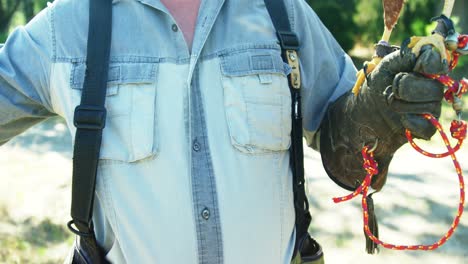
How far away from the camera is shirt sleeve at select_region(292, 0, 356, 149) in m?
2.07

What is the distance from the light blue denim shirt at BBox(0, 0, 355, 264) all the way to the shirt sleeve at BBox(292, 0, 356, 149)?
0.45ft

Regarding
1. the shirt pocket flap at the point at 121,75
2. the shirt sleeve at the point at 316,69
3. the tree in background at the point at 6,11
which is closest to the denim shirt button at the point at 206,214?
the shirt pocket flap at the point at 121,75

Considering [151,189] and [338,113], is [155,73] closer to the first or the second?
[151,189]

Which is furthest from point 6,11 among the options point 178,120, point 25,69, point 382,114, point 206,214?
point 382,114

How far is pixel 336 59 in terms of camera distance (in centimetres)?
221

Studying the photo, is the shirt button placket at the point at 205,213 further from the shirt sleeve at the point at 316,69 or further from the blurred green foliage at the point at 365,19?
the blurred green foliage at the point at 365,19

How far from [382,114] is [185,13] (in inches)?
27.9

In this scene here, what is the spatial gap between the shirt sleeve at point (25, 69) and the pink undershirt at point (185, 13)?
39 cm

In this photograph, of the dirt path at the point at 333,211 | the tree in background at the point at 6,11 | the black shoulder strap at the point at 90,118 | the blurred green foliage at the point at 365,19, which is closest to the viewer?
the black shoulder strap at the point at 90,118

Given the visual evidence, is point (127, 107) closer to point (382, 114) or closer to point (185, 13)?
point (185, 13)

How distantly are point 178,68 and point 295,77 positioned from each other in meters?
0.38

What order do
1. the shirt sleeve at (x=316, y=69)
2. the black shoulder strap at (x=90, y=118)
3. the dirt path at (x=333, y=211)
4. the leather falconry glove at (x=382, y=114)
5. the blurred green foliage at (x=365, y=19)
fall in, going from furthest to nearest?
the blurred green foliage at (x=365, y=19) < the dirt path at (x=333, y=211) < the shirt sleeve at (x=316, y=69) < the black shoulder strap at (x=90, y=118) < the leather falconry glove at (x=382, y=114)

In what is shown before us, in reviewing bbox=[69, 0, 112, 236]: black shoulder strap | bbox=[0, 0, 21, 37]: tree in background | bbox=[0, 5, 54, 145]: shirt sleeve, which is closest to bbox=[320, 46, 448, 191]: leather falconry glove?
bbox=[69, 0, 112, 236]: black shoulder strap

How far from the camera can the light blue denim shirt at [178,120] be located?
1.83 m
